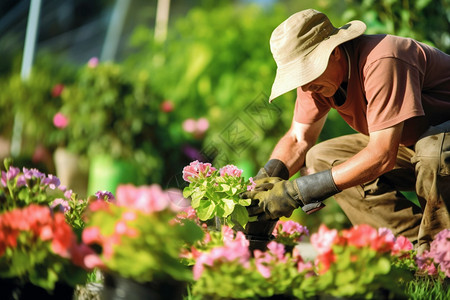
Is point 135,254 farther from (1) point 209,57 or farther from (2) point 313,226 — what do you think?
(1) point 209,57

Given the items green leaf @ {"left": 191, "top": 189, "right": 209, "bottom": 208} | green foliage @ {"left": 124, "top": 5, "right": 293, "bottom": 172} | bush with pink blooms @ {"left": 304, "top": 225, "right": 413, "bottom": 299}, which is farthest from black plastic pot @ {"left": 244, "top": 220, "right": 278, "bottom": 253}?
green foliage @ {"left": 124, "top": 5, "right": 293, "bottom": 172}

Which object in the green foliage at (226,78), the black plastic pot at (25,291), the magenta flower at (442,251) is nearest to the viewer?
the black plastic pot at (25,291)

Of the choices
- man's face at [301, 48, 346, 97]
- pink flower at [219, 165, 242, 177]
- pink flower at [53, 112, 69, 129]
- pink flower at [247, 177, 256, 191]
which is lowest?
pink flower at [247, 177, 256, 191]

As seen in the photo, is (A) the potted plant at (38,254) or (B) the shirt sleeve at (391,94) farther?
(B) the shirt sleeve at (391,94)

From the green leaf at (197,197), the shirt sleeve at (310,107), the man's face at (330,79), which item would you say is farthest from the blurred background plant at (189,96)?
the green leaf at (197,197)

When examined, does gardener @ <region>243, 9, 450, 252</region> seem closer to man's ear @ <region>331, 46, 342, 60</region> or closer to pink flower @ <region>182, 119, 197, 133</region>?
man's ear @ <region>331, 46, 342, 60</region>

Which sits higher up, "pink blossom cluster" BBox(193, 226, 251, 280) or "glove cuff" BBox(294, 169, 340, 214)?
"glove cuff" BBox(294, 169, 340, 214)

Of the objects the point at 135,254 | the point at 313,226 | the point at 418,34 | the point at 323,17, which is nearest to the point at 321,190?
the point at 323,17

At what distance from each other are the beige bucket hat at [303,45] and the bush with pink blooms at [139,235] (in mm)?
1011

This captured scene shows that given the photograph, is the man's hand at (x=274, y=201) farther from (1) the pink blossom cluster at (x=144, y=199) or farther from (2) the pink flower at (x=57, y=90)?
(2) the pink flower at (x=57, y=90)

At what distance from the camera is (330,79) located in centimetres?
244

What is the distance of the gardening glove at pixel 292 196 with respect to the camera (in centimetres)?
229

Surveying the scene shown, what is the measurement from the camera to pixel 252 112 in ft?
15.4

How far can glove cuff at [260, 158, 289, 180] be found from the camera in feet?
9.01
